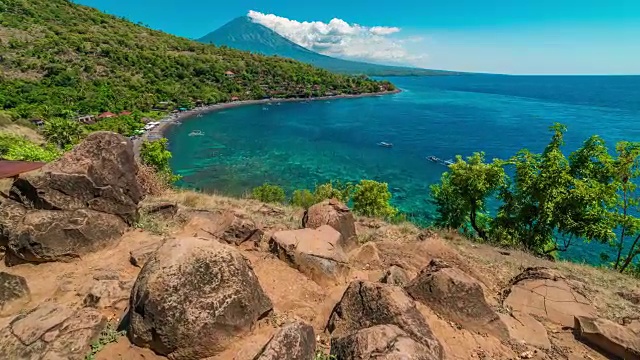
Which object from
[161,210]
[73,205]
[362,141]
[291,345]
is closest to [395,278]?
[291,345]

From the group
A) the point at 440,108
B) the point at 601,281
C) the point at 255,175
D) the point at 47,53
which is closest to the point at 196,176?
the point at 255,175

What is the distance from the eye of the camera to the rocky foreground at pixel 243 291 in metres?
7.08

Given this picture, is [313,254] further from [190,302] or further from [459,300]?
[190,302]

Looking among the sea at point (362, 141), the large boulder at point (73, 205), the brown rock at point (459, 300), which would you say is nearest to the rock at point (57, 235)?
the large boulder at point (73, 205)

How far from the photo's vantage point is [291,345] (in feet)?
22.3

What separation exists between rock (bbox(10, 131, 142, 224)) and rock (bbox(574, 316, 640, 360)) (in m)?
14.3

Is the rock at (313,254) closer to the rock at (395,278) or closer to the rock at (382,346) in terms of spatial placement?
the rock at (395,278)

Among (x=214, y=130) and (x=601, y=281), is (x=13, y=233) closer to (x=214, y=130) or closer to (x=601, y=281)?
(x=601, y=281)

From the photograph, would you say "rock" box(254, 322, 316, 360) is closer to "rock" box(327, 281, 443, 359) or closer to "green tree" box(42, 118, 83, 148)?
"rock" box(327, 281, 443, 359)

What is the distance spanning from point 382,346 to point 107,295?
6759mm

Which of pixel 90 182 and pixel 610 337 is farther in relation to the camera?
pixel 90 182

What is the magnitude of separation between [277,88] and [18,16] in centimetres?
9482

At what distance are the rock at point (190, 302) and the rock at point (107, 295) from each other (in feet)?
5.01

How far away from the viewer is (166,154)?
48.5 meters
